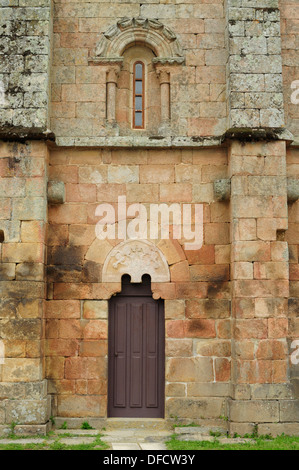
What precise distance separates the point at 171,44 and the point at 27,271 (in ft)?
14.3

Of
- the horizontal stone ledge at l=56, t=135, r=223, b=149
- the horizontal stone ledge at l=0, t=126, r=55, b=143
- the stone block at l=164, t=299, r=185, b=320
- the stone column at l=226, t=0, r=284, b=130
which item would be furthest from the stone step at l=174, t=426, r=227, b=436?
the horizontal stone ledge at l=0, t=126, r=55, b=143

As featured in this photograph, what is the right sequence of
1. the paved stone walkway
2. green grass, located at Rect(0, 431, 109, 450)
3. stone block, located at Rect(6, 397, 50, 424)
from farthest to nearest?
stone block, located at Rect(6, 397, 50, 424) → the paved stone walkway → green grass, located at Rect(0, 431, 109, 450)

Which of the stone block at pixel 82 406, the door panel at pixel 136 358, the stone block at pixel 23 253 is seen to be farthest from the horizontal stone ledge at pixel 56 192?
the stone block at pixel 82 406

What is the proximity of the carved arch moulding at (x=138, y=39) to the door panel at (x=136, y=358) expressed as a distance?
391 cm

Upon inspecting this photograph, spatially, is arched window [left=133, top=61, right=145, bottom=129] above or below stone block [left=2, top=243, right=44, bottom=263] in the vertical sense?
above

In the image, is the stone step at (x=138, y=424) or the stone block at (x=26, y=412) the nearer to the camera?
the stone block at (x=26, y=412)

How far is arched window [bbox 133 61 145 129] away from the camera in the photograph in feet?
29.1

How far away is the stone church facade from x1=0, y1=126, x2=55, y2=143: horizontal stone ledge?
0.11 ft

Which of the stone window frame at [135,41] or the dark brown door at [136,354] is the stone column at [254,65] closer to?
the stone window frame at [135,41]

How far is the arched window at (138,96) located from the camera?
8875 mm

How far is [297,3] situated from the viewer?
899 centimetres

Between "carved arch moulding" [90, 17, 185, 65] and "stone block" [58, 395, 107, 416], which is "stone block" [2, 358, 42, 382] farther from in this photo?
"carved arch moulding" [90, 17, 185, 65]

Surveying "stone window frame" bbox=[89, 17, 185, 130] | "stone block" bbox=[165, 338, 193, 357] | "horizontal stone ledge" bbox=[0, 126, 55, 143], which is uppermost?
"stone window frame" bbox=[89, 17, 185, 130]

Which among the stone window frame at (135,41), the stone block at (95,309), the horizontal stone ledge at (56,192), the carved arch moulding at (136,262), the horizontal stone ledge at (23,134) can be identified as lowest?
the stone block at (95,309)
